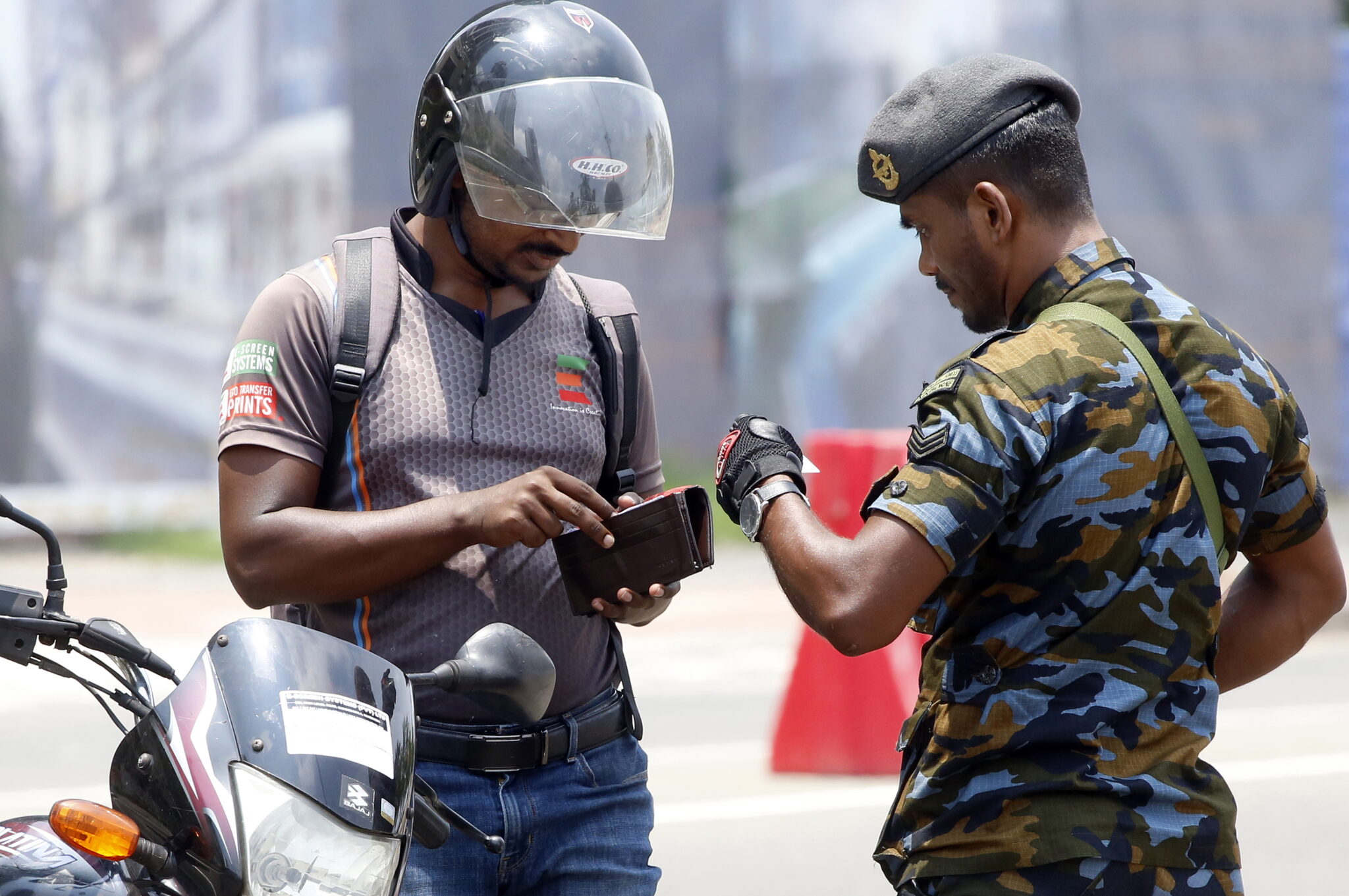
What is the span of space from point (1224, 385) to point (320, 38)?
10943mm

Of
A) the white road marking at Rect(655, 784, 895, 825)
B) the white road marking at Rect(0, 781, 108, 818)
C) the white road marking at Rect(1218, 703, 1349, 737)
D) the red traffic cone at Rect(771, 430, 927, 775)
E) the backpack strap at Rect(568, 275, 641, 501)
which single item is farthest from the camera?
the white road marking at Rect(1218, 703, 1349, 737)

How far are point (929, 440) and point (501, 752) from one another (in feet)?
2.66

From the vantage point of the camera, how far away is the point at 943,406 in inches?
81.1

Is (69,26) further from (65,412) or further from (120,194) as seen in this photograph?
(65,412)

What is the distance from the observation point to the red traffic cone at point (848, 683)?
20.8ft

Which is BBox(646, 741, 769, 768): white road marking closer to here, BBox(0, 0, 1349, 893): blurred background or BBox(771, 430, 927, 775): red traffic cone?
BBox(0, 0, 1349, 893): blurred background

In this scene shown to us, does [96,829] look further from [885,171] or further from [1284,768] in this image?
[1284,768]

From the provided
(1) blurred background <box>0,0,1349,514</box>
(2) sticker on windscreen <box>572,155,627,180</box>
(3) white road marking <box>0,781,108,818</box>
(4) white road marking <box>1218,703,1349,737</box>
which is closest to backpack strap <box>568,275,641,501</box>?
(2) sticker on windscreen <box>572,155,627,180</box>

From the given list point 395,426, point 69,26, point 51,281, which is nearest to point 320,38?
point 69,26

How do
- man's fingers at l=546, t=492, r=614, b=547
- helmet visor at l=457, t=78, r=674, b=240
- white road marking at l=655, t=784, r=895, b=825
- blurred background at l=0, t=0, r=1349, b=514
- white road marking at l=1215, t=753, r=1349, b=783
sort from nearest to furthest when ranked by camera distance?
man's fingers at l=546, t=492, r=614, b=547 → helmet visor at l=457, t=78, r=674, b=240 → white road marking at l=655, t=784, r=895, b=825 → white road marking at l=1215, t=753, r=1349, b=783 → blurred background at l=0, t=0, r=1349, b=514

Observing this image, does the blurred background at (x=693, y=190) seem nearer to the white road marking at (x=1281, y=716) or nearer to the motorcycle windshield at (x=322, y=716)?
the white road marking at (x=1281, y=716)

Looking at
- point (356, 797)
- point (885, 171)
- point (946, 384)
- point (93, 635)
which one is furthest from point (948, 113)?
point (93, 635)

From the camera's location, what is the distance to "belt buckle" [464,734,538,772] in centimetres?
233

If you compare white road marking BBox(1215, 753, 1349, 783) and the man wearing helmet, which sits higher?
the man wearing helmet
